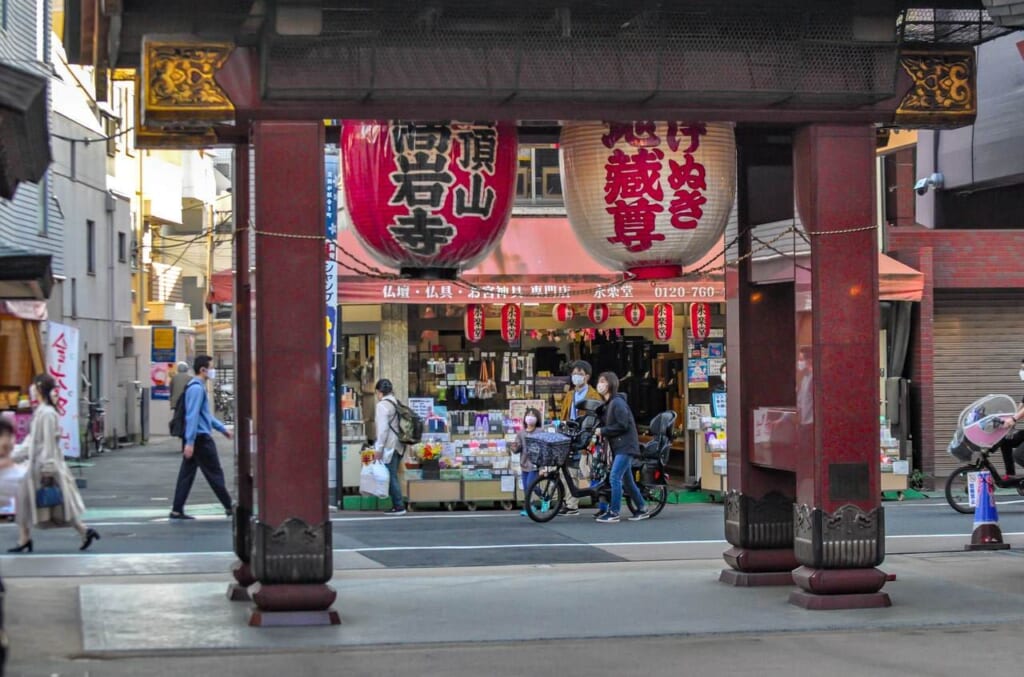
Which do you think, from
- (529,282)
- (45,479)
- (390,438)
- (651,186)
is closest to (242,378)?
(45,479)

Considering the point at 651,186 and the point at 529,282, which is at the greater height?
the point at 651,186

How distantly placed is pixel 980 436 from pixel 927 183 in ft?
20.6

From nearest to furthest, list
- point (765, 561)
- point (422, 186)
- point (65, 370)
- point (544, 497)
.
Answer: point (422, 186), point (765, 561), point (544, 497), point (65, 370)

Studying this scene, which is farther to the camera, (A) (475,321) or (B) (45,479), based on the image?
(A) (475,321)

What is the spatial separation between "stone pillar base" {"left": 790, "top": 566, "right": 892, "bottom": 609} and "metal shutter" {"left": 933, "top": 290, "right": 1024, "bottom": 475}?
1371 cm

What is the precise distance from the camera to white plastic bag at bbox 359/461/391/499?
19609 millimetres

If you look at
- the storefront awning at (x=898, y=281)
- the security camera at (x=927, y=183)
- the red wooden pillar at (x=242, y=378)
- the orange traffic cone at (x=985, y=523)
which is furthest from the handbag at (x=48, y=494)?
the storefront awning at (x=898, y=281)

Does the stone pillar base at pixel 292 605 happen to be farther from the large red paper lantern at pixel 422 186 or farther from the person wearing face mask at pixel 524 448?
the person wearing face mask at pixel 524 448

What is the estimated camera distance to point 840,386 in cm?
1056

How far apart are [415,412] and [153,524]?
14.6 feet

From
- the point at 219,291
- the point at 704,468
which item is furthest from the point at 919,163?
the point at 219,291

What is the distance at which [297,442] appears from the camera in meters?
9.97

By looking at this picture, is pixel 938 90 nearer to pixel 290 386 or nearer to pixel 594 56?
pixel 594 56

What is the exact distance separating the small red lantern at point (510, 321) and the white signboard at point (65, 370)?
676 centimetres
